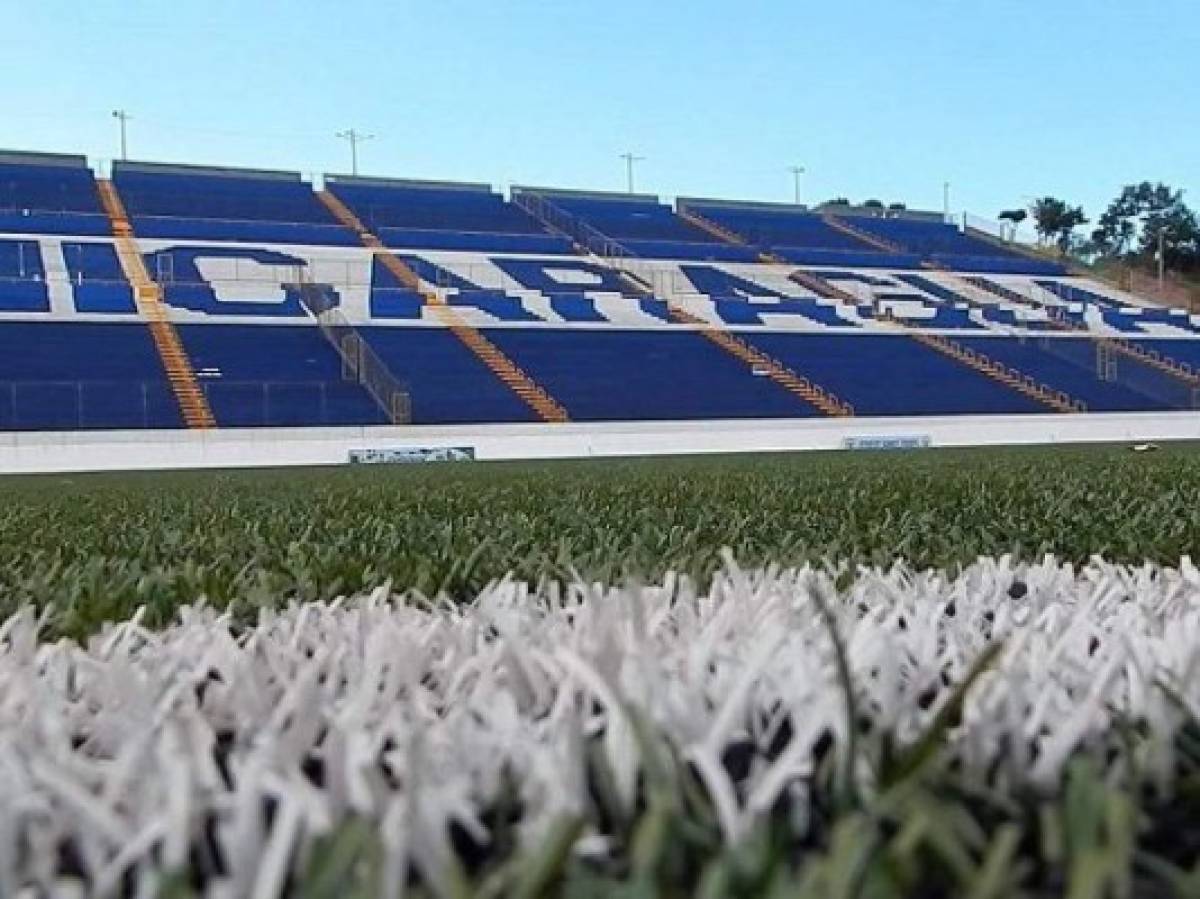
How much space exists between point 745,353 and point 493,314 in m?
4.35

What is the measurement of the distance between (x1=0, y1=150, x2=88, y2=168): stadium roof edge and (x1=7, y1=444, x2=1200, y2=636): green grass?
26.5 metres

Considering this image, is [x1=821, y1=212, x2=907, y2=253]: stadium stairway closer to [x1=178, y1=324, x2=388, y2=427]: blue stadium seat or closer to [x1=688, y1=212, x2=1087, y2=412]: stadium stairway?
[x1=688, y1=212, x2=1087, y2=412]: stadium stairway

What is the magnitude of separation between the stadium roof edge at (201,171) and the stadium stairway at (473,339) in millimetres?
3153

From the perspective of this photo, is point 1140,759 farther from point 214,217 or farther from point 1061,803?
point 214,217

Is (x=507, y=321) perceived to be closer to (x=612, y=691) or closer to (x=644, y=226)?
(x=644, y=226)

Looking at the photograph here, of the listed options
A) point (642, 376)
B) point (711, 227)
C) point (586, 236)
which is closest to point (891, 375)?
point (642, 376)

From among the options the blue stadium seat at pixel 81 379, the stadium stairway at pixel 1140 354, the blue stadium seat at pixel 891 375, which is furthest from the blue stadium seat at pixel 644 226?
the blue stadium seat at pixel 81 379

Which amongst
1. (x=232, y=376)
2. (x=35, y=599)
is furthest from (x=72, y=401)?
(x=35, y=599)

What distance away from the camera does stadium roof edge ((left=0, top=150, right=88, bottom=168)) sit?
29.4 m

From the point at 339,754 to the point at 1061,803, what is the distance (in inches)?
15.1

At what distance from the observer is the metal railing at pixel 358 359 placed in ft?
62.9

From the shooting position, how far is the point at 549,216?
31516 mm

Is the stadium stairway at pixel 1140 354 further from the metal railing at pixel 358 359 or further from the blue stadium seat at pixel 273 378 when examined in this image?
the blue stadium seat at pixel 273 378

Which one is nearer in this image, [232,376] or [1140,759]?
[1140,759]
